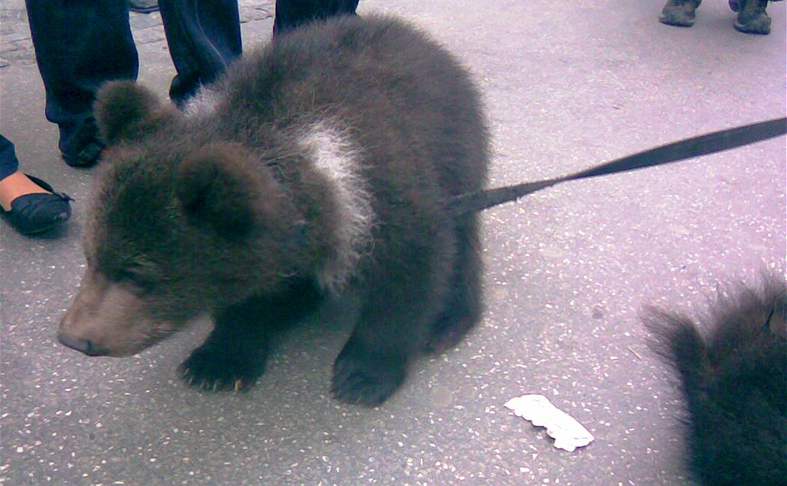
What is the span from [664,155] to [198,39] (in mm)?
2410

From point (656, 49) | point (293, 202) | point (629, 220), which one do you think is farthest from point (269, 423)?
point (656, 49)

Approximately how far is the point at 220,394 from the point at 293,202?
793mm

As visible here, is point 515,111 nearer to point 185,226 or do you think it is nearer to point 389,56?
point 389,56

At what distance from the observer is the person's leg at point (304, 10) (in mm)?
4004

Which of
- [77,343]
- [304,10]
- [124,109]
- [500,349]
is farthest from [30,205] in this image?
[500,349]

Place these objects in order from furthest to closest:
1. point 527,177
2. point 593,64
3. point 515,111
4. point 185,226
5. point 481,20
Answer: point 481,20 < point 593,64 < point 515,111 < point 527,177 < point 185,226

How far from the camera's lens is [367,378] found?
271 cm

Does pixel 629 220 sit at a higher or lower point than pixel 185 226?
lower

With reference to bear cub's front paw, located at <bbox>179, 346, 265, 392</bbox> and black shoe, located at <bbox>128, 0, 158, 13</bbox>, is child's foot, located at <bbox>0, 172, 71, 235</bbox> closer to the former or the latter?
bear cub's front paw, located at <bbox>179, 346, 265, 392</bbox>

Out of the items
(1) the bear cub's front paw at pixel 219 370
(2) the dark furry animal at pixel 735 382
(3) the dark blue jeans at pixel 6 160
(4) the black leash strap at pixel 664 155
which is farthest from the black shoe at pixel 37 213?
(2) the dark furry animal at pixel 735 382

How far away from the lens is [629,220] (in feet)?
13.0

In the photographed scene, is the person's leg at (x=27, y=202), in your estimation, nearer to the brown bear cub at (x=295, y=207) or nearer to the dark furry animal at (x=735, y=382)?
the brown bear cub at (x=295, y=207)

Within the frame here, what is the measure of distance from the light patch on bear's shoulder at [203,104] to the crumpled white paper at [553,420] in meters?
1.36

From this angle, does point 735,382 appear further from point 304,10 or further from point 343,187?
point 304,10
